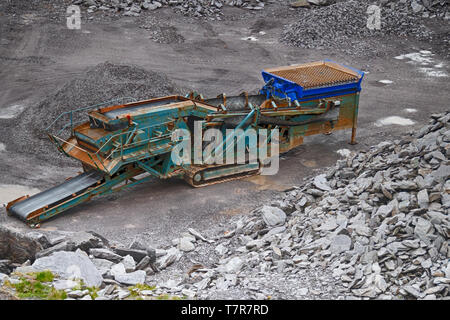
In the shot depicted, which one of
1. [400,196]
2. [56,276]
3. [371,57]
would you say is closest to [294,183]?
[400,196]

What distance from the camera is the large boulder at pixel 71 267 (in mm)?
7207

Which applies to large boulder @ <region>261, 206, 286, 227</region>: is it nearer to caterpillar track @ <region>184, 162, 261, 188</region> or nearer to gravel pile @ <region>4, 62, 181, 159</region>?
caterpillar track @ <region>184, 162, 261, 188</region>

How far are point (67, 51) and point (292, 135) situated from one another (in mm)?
10602

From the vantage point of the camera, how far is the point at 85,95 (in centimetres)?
1415

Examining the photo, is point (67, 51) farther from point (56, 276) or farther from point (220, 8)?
point (56, 276)

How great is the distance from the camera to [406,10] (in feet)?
74.2

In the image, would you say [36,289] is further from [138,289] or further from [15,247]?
[15,247]

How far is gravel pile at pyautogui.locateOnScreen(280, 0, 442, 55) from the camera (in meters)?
21.2

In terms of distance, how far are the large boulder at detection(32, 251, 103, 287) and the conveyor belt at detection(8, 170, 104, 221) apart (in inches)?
100

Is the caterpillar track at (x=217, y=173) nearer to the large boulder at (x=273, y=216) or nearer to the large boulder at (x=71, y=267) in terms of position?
the large boulder at (x=273, y=216)

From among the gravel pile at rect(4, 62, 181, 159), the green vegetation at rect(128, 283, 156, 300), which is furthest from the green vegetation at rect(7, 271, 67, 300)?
the gravel pile at rect(4, 62, 181, 159)

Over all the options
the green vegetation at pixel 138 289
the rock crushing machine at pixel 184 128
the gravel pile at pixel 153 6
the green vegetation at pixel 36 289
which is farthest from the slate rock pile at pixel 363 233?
the gravel pile at pixel 153 6

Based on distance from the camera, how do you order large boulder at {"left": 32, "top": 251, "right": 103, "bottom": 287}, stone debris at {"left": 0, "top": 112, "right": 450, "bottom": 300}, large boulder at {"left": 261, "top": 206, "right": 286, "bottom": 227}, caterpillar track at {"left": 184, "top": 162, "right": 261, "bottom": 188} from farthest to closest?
caterpillar track at {"left": 184, "top": 162, "right": 261, "bottom": 188}, large boulder at {"left": 261, "top": 206, "right": 286, "bottom": 227}, large boulder at {"left": 32, "top": 251, "right": 103, "bottom": 287}, stone debris at {"left": 0, "top": 112, "right": 450, "bottom": 300}

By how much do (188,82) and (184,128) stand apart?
6.75 meters
